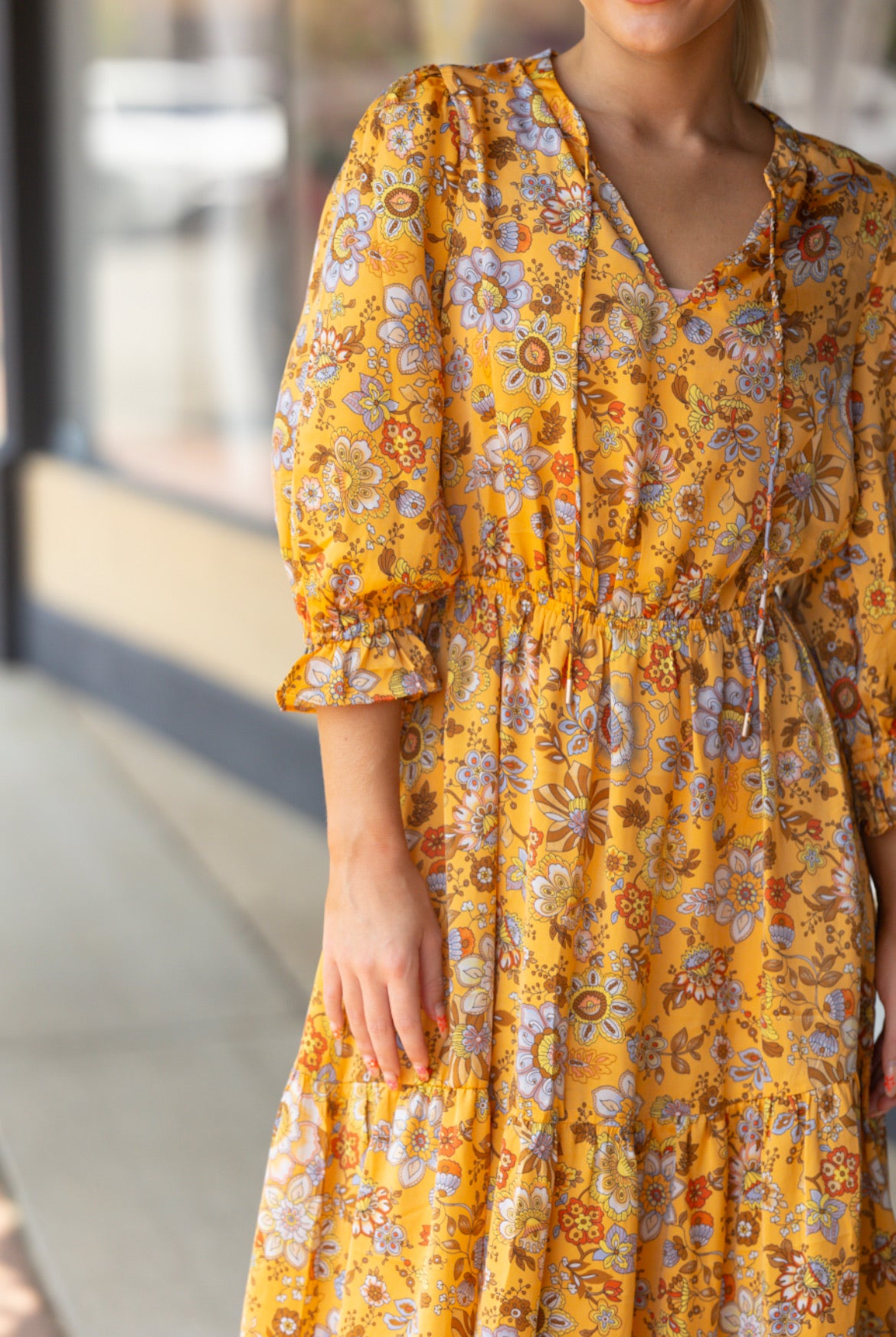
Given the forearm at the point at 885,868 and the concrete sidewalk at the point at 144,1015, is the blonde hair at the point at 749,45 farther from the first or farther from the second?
the concrete sidewalk at the point at 144,1015

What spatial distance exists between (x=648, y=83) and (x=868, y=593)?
1.53 ft

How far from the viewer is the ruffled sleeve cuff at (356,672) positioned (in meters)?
1.19

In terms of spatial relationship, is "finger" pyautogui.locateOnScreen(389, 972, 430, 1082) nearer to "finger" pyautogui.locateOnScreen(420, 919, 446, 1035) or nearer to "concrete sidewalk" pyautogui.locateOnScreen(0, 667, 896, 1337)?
"finger" pyautogui.locateOnScreen(420, 919, 446, 1035)

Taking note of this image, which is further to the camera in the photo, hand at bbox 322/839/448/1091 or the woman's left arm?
the woman's left arm

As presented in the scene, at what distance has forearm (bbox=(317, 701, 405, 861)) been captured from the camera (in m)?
1.22

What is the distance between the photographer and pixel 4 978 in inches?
136

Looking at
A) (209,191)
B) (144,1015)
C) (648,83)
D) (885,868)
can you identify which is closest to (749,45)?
(648,83)

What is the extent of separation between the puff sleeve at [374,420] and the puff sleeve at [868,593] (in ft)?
1.24

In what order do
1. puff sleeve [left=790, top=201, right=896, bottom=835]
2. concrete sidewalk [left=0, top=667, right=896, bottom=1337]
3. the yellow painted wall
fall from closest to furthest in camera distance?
puff sleeve [left=790, top=201, right=896, bottom=835], concrete sidewalk [left=0, top=667, right=896, bottom=1337], the yellow painted wall

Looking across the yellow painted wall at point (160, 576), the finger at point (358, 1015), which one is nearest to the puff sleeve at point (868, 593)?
the finger at point (358, 1015)

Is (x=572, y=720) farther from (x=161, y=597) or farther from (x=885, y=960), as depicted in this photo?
(x=161, y=597)

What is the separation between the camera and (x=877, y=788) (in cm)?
138

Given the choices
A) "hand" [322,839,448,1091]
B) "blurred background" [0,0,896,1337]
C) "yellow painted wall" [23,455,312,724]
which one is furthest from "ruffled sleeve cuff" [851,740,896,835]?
"yellow painted wall" [23,455,312,724]

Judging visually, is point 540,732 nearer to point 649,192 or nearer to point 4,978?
point 649,192
